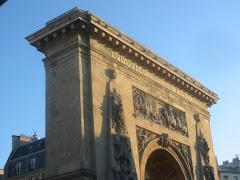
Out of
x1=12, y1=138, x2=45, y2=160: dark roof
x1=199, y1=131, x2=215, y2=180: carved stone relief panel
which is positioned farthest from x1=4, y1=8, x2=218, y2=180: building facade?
x1=12, y1=138, x2=45, y2=160: dark roof

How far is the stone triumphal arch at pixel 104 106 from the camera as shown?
15836mm

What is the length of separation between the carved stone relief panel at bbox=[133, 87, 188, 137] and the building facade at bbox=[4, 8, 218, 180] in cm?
5

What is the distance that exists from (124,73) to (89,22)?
3.28 metres

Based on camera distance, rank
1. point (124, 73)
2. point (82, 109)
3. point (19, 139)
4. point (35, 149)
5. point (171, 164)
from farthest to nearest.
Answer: point (19, 139) → point (35, 149) → point (171, 164) → point (124, 73) → point (82, 109)

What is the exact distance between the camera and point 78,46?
16.9 m

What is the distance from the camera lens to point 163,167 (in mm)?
22266

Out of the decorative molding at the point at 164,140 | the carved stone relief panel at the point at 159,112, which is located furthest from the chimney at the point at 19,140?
the decorative molding at the point at 164,140

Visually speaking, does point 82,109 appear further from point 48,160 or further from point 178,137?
point 178,137

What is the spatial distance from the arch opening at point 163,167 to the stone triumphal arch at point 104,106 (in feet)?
0.18

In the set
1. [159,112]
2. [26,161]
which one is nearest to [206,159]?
[159,112]

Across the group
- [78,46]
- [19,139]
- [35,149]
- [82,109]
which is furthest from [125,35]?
[19,139]

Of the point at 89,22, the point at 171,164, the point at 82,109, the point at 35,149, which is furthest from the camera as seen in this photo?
the point at 35,149

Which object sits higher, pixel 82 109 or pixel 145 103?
pixel 145 103

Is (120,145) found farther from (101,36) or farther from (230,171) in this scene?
(230,171)
